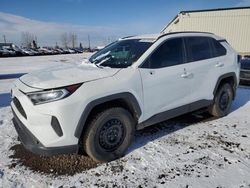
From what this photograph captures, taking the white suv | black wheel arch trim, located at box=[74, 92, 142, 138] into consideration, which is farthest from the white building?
black wheel arch trim, located at box=[74, 92, 142, 138]

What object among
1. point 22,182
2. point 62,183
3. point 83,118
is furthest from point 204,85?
point 22,182

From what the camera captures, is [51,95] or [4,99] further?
[4,99]

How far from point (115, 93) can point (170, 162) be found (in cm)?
126

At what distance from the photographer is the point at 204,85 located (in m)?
4.80

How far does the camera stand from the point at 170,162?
3598 millimetres

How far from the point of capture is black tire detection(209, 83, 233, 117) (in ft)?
17.5

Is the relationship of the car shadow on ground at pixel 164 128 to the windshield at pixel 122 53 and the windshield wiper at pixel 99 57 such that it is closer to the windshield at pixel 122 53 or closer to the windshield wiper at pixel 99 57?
the windshield at pixel 122 53

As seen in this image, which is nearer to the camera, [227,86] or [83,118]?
[83,118]

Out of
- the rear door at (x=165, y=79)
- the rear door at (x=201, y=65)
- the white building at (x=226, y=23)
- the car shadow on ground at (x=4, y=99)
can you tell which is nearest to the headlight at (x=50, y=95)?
the rear door at (x=165, y=79)

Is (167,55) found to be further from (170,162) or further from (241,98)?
(241,98)

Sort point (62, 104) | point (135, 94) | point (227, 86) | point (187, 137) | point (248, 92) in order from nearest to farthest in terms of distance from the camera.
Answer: point (62, 104) → point (135, 94) → point (187, 137) → point (227, 86) → point (248, 92)

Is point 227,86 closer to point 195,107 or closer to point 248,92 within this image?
point 195,107

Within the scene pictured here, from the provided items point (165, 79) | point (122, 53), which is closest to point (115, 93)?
point (165, 79)

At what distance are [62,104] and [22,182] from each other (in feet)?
3.62
